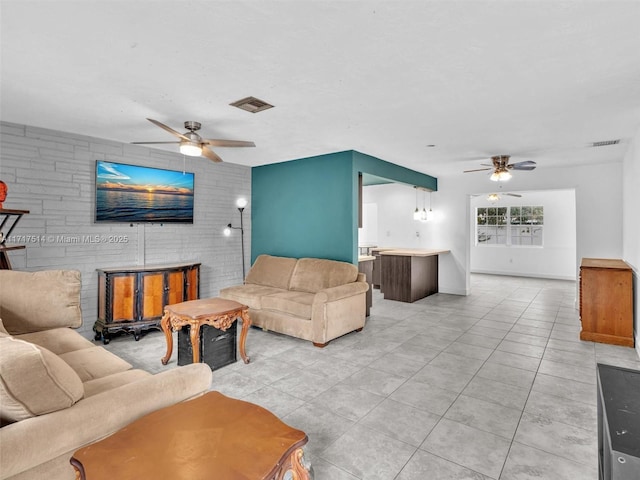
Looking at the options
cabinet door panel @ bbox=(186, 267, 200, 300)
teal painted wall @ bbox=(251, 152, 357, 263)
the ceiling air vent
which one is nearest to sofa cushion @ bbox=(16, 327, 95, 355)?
cabinet door panel @ bbox=(186, 267, 200, 300)

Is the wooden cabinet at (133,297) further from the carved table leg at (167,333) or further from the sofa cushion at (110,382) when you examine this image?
the sofa cushion at (110,382)

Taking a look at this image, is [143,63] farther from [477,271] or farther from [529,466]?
[477,271]

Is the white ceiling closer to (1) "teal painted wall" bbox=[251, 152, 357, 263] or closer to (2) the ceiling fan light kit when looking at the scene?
(2) the ceiling fan light kit

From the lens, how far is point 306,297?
14.5 ft

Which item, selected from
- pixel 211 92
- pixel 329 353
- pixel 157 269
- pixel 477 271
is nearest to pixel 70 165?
pixel 157 269

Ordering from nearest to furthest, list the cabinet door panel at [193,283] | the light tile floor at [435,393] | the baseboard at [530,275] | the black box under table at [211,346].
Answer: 1. the light tile floor at [435,393]
2. the black box under table at [211,346]
3. the cabinet door panel at [193,283]
4. the baseboard at [530,275]

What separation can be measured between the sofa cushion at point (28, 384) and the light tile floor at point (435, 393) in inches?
54.1

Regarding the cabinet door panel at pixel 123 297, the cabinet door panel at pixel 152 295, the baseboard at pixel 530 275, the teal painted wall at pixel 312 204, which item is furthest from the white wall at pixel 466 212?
the cabinet door panel at pixel 123 297

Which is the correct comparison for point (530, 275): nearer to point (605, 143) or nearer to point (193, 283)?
point (605, 143)

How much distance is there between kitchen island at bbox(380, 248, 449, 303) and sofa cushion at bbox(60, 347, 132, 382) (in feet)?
16.9

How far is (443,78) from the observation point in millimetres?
2646

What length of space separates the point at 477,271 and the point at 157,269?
9395mm

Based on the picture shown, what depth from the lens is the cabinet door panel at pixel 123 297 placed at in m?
4.18

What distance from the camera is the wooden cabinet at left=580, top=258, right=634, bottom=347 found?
413 cm
